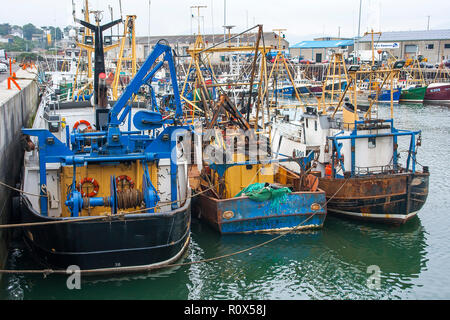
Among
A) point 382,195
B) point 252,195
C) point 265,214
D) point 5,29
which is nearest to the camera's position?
point 252,195

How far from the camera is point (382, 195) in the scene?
51.1 feet

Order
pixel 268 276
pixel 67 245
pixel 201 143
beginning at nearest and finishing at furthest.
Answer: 1. pixel 67 245
2. pixel 268 276
3. pixel 201 143

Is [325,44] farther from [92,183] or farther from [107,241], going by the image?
[107,241]

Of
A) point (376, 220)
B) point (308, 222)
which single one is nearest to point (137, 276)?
point (308, 222)

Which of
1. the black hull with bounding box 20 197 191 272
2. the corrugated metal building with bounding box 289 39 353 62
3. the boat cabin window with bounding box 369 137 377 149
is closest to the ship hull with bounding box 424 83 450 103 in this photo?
the corrugated metal building with bounding box 289 39 353 62

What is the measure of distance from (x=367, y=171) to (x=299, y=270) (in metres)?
4.68

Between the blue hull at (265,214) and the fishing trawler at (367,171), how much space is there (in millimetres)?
1134

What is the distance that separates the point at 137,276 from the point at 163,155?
2915mm

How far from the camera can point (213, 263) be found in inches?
522

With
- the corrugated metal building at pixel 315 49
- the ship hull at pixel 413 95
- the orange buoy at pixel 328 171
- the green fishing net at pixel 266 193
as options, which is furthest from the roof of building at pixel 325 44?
the green fishing net at pixel 266 193

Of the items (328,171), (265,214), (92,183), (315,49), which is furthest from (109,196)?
(315,49)
